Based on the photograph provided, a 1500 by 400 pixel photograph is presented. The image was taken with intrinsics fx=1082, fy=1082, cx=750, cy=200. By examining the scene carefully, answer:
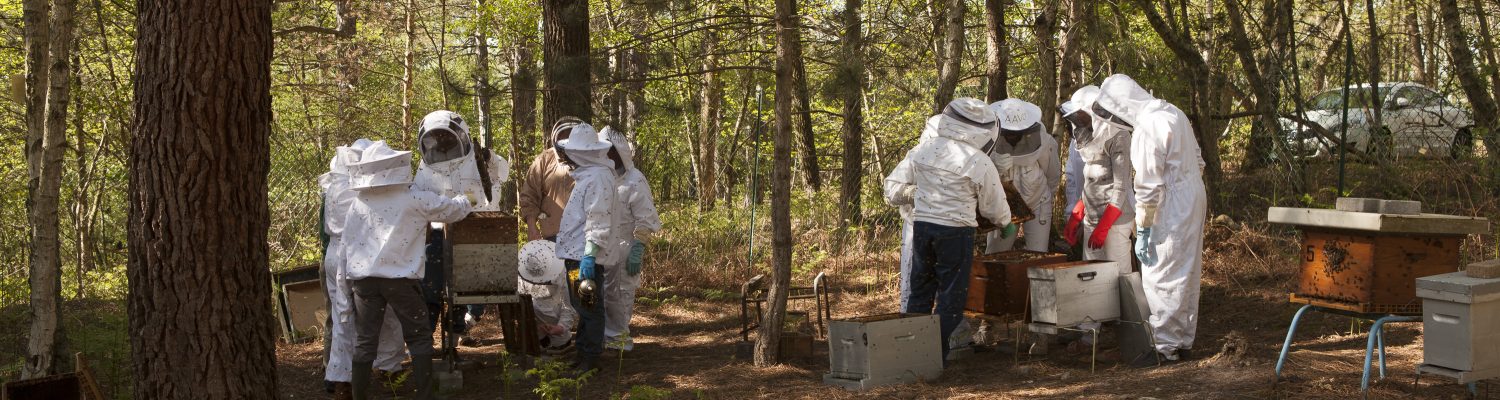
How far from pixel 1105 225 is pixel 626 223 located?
3148mm

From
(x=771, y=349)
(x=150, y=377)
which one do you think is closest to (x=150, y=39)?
(x=150, y=377)

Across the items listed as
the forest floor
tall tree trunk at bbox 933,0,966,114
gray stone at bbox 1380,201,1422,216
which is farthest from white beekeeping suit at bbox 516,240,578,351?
gray stone at bbox 1380,201,1422,216

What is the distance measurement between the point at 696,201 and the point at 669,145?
2.51 m

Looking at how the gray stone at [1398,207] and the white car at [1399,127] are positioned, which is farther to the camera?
the white car at [1399,127]

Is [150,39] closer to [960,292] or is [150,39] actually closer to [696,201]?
[960,292]

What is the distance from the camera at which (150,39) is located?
481 cm

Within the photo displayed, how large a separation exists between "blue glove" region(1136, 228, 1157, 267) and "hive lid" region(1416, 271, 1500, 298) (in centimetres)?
180

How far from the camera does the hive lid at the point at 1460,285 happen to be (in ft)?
14.8

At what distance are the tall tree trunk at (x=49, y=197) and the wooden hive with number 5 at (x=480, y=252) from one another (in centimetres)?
248

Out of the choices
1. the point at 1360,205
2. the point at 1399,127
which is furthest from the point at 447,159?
the point at 1399,127

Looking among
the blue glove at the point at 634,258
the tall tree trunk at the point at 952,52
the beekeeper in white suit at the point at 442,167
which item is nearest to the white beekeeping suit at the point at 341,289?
the beekeeper in white suit at the point at 442,167

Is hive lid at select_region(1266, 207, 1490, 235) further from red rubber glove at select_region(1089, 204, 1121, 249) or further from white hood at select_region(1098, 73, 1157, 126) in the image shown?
red rubber glove at select_region(1089, 204, 1121, 249)

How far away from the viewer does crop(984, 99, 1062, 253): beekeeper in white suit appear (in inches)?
298

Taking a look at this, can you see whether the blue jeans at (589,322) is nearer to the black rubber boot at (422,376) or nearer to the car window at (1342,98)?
the black rubber boot at (422,376)
